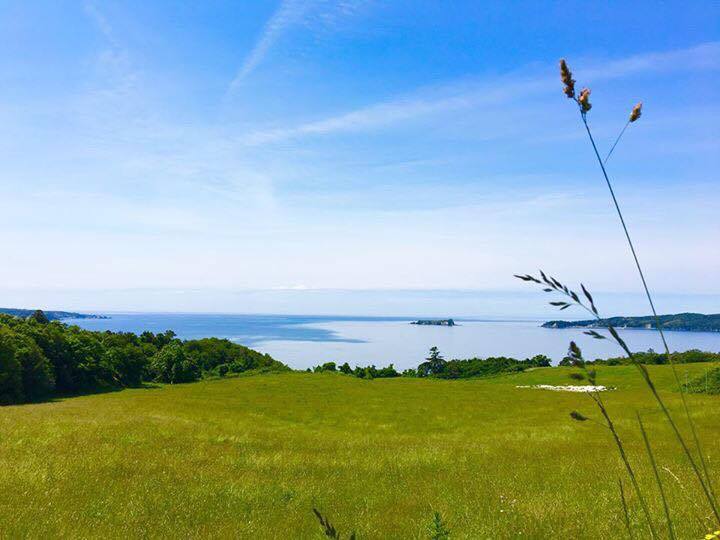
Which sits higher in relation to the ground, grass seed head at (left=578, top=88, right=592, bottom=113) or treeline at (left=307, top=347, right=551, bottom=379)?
grass seed head at (left=578, top=88, right=592, bottom=113)

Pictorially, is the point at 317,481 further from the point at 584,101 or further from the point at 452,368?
the point at 452,368

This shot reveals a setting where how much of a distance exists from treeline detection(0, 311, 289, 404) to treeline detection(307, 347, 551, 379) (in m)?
16.8

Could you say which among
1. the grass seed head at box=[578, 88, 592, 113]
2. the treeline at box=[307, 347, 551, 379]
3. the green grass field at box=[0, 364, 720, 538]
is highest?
the grass seed head at box=[578, 88, 592, 113]

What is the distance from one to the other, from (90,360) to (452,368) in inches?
2825

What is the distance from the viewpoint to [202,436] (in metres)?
20.4

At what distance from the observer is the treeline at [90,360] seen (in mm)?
57438

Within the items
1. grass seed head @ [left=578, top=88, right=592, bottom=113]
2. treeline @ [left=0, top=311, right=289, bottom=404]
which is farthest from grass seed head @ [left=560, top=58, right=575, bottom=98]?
treeline @ [left=0, top=311, right=289, bottom=404]

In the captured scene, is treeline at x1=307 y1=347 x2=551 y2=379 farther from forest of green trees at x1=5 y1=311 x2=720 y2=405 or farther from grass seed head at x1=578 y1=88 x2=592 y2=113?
grass seed head at x1=578 y1=88 x2=592 y2=113

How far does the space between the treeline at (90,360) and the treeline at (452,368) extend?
55.2 ft

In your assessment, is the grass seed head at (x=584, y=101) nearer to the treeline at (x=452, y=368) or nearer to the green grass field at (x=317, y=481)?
the green grass field at (x=317, y=481)

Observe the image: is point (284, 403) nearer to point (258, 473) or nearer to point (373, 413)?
point (373, 413)

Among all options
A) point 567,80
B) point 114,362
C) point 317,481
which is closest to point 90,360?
point 114,362

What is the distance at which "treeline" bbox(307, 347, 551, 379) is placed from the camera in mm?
83500

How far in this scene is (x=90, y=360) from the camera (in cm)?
7131
